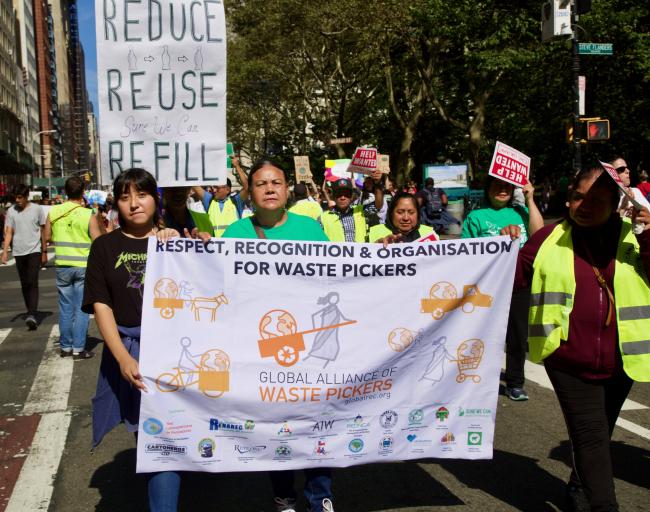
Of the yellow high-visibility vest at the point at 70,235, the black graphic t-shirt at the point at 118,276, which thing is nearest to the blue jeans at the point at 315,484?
the black graphic t-shirt at the point at 118,276

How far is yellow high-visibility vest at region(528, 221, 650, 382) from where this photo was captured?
11.8 feet

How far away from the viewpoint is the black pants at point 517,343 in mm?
6355

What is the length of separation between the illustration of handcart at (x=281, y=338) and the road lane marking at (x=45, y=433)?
5.55 ft

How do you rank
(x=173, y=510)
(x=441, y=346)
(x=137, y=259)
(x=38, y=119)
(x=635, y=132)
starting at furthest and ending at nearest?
(x=38, y=119)
(x=635, y=132)
(x=441, y=346)
(x=137, y=259)
(x=173, y=510)

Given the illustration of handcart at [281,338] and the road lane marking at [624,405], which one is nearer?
the illustration of handcart at [281,338]

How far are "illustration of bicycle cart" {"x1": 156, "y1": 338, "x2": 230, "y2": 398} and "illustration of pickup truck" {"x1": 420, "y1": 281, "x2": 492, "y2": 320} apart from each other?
1028mm

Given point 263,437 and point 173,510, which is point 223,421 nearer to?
point 263,437

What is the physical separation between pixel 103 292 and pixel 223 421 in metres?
0.82

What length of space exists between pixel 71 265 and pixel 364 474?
502cm

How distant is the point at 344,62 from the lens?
1378 inches

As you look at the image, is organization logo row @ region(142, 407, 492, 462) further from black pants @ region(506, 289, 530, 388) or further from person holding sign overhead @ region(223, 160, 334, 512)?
black pants @ region(506, 289, 530, 388)

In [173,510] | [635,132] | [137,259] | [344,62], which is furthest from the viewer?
[344,62]

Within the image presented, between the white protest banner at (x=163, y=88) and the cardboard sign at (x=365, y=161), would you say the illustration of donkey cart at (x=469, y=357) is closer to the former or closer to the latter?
the white protest banner at (x=163, y=88)

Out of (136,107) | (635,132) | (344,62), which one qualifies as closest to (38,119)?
(344,62)
